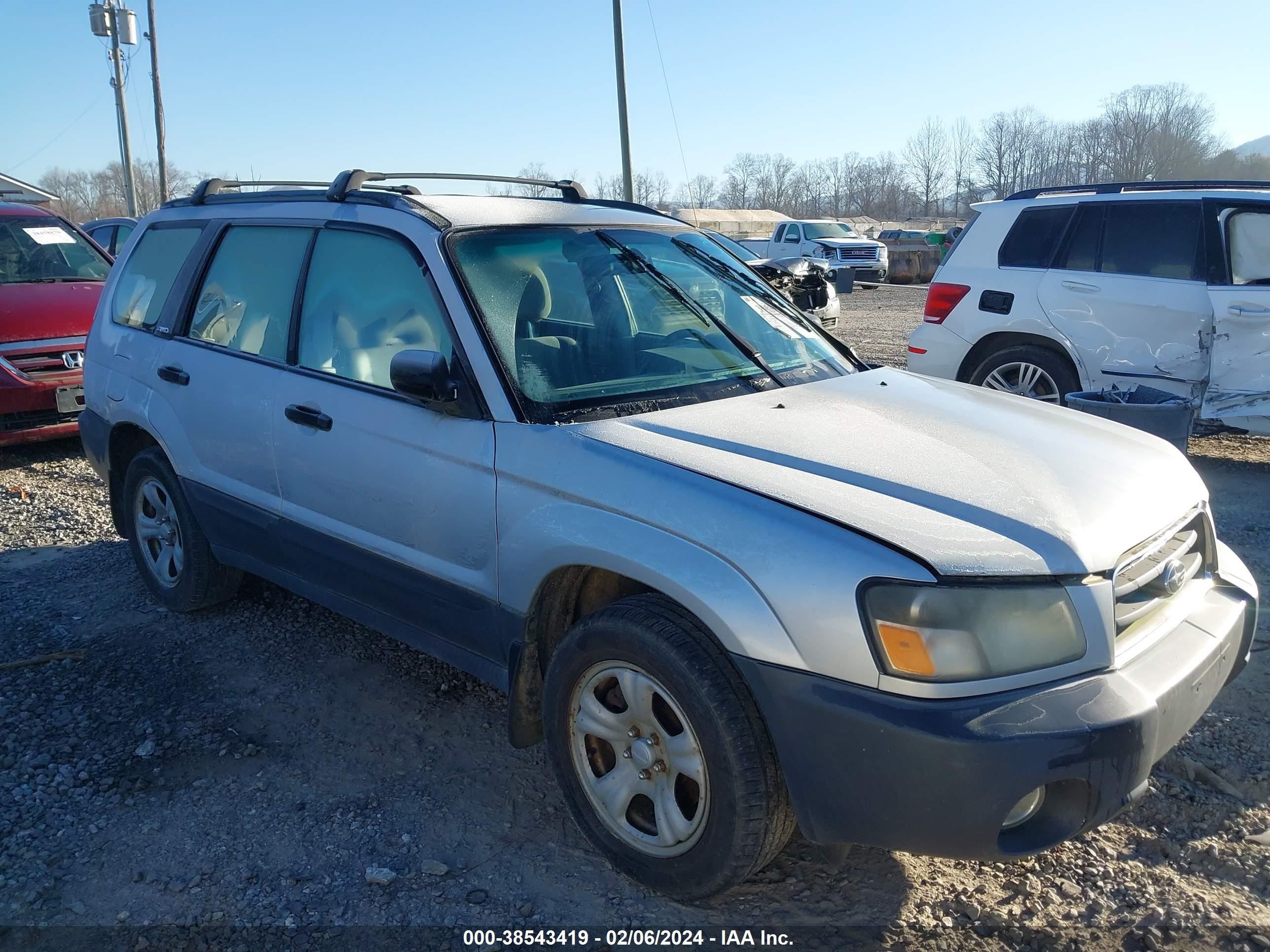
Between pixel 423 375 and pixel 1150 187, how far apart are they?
611cm

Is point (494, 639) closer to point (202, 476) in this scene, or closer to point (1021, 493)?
point (1021, 493)

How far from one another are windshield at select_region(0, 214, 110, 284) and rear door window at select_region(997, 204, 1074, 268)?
7166 mm

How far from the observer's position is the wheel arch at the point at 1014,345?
686 centimetres

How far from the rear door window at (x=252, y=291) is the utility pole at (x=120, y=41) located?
2456 cm

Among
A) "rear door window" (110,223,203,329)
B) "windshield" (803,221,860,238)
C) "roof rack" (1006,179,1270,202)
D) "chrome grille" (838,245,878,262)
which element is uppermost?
"windshield" (803,221,860,238)

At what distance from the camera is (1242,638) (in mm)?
2779

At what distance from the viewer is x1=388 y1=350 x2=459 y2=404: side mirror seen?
287 cm

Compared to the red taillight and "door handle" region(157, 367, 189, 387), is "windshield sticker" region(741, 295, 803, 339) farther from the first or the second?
the red taillight

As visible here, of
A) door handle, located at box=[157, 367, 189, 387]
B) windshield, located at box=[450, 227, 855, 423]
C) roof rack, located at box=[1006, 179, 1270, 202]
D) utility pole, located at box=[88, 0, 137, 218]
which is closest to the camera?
windshield, located at box=[450, 227, 855, 423]

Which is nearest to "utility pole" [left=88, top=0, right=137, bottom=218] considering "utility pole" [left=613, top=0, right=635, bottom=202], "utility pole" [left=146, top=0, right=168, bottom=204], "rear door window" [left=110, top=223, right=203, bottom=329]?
"utility pole" [left=146, top=0, right=168, bottom=204]

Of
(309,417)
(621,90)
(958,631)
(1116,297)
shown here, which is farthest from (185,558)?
(621,90)

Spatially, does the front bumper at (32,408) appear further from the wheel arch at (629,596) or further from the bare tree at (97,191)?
the bare tree at (97,191)

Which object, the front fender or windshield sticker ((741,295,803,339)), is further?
windshield sticker ((741,295,803,339))

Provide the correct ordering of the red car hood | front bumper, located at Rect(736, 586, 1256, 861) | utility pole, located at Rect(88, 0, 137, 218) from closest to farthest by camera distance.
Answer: front bumper, located at Rect(736, 586, 1256, 861) < the red car hood < utility pole, located at Rect(88, 0, 137, 218)
